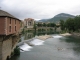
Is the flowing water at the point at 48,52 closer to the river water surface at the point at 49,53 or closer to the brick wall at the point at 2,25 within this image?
the river water surface at the point at 49,53

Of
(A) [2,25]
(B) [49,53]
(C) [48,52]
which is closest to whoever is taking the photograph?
(A) [2,25]

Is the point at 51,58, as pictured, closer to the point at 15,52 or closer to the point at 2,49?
the point at 15,52

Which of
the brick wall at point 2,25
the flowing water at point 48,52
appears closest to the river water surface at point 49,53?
the flowing water at point 48,52

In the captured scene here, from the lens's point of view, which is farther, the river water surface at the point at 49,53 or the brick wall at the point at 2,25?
the river water surface at the point at 49,53

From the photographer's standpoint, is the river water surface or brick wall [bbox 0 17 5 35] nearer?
brick wall [bbox 0 17 5 35]

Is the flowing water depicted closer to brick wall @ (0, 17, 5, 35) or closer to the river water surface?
the river water surface

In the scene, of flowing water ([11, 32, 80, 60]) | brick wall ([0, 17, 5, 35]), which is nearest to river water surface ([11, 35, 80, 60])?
flowing water ([11, 32, 80, 60])

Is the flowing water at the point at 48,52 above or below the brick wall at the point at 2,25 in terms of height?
below

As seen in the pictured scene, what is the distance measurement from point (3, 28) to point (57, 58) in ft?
38.5

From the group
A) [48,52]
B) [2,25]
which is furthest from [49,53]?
[2,25]

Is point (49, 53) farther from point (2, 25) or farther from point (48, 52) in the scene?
point (2, 25)

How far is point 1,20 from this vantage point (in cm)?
1845

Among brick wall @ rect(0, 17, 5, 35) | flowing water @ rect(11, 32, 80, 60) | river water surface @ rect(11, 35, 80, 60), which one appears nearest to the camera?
brick wall @ rect(0, 17, 5, 35)

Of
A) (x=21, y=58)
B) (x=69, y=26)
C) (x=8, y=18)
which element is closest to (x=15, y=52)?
(x=21, y=58)
